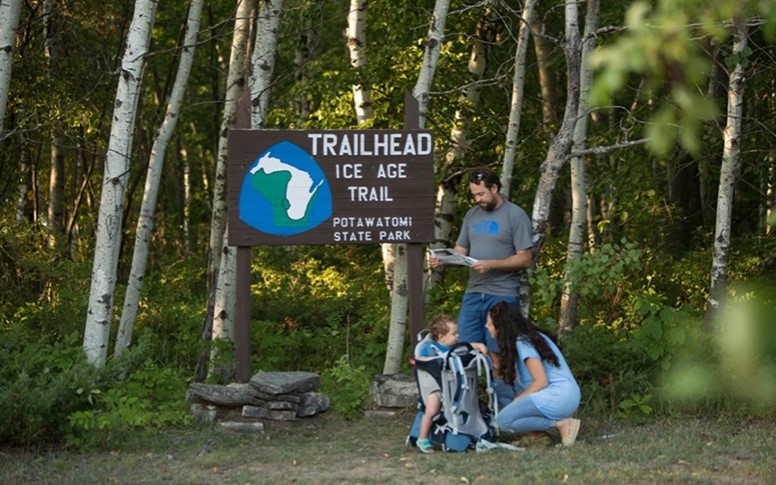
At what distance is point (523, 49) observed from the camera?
42.3ft

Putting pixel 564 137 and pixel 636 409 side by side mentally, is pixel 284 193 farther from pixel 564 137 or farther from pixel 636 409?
pixel 636 409

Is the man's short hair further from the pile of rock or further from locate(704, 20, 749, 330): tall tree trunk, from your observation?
locate(704, 20, 749, 330): tall tree trunk

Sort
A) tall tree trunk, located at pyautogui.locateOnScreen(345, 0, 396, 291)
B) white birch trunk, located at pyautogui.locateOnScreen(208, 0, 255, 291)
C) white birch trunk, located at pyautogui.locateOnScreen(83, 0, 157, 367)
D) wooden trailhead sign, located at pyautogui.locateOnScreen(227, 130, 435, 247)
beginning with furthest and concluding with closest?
tall tree trunk, located at pyautogui.locateOnScreen(345, 0, 396, 291), white birch trunk, located at pyautogui.locateOnScreen(208, 0, 255, 291), white birch trunk, located at pyautogui.locateOnScreen(83, 0, 157, 367), wooden trailhead sign, located at pyautogui.locateOnScreen(227, 130, 435, 247)

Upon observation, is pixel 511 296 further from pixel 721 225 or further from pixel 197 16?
pixel 197 16

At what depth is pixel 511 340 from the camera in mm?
8016

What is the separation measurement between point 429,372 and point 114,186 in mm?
3443

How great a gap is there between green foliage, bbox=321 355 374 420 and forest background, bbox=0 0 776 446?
0.11ft

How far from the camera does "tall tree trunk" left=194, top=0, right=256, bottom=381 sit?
11.4 m

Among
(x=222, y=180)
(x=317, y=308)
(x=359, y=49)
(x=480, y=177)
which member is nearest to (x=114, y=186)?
(x=222, y=180)

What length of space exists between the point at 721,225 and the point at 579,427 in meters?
3.14

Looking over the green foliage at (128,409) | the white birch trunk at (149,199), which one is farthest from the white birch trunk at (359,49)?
the green foliage at (128,409)

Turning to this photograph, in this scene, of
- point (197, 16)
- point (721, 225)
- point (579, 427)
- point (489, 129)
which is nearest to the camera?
point (579, 427)

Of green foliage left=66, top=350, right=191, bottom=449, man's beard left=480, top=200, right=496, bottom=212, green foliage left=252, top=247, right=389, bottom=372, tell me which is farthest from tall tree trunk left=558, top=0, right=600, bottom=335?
green foliage left=66, top=350, right=191, bottom=449

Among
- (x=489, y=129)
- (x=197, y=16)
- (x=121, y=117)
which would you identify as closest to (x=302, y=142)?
(x=121, y=117)
